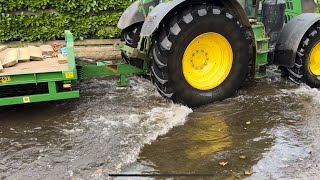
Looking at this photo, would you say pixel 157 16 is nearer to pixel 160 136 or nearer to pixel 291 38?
pixel 160 136

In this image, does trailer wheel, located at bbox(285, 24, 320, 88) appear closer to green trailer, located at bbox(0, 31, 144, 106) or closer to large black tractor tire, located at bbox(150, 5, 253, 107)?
large black tractor tire, located at bbox(150, 5, 253, 107)

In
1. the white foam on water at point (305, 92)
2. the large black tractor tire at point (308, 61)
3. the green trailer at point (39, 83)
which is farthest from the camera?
the large black tractor tire at point (308, 61)

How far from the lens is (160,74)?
4875 millimetres

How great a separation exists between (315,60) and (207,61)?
2037 mm

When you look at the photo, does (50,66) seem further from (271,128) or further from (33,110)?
(271,128)

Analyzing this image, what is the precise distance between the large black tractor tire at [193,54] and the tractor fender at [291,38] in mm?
767

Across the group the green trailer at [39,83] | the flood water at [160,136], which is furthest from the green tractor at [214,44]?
the green trailer at [39,83]

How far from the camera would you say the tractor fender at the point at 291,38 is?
573cm

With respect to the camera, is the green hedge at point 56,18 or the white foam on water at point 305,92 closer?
the white foam on water at point 305,92

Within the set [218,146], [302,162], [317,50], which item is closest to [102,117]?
[218,146]

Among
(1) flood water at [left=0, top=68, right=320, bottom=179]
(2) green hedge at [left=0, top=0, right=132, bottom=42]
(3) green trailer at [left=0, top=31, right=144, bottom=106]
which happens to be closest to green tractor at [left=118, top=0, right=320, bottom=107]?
(1) flood water at [left=0, top=68, right=320, bottom=179]

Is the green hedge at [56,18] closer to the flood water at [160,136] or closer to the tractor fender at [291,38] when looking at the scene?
the flood water at [160,136]

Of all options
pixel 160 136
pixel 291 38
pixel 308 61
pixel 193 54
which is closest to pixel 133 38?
pixel 193 54

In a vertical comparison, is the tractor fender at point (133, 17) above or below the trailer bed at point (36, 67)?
above
